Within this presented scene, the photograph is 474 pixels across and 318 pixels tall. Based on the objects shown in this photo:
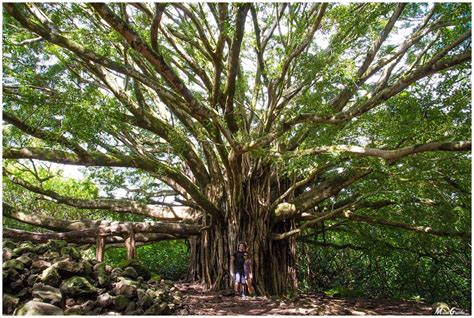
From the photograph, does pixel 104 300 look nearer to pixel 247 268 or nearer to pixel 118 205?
pixel 247 268

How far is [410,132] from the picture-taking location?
5.18m

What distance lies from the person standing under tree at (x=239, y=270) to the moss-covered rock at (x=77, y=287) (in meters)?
2.86

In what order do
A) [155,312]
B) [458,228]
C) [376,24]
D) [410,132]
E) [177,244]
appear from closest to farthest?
[155,312] < [410,132] < [376,24] < [458,228] < [177,244]

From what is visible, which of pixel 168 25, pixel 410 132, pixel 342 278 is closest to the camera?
pixel 410 132

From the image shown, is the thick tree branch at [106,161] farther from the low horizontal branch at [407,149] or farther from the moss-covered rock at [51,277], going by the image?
the low horizontal branch at [407,149]

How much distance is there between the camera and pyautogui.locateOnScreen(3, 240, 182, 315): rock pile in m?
3.41

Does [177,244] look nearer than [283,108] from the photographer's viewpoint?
No

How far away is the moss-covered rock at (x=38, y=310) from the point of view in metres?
2.96

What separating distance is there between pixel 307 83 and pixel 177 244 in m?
8.00

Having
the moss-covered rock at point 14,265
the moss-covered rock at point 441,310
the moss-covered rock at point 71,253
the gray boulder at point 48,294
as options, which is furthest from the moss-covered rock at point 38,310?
the moss-covered rock at point 441,310

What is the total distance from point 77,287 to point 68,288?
0.08m

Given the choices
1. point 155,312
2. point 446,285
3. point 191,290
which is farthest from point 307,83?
point 446,285

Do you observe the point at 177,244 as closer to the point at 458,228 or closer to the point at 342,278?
the point at 342,278

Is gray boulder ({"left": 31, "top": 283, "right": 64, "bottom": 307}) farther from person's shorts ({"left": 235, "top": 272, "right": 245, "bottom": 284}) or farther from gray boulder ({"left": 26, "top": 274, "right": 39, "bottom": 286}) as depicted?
person's shorts ({"left": 235, "top": 272, "right": 245, "bottom": 284})
